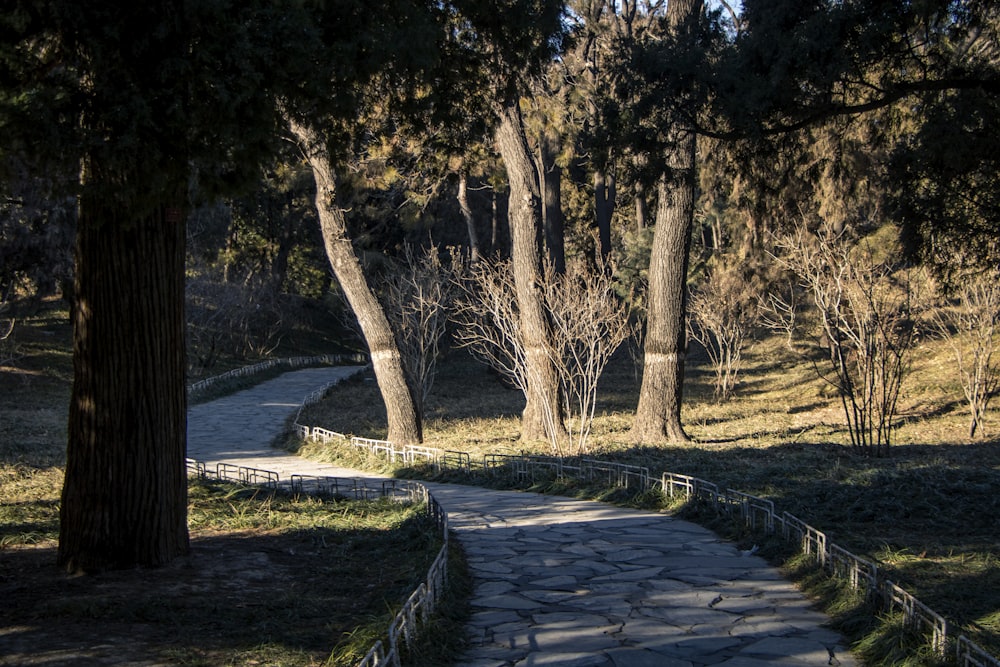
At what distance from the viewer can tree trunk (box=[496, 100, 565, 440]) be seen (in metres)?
19.2

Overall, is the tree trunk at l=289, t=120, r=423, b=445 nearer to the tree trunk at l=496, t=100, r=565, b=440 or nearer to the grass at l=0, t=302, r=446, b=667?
the tree trunk at l=496, t=100, r=565, b=440

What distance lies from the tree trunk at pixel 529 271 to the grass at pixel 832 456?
37.4 inches

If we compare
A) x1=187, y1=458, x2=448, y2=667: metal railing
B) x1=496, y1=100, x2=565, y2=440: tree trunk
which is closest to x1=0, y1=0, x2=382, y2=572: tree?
x1=187, y1=458, x2=448, y2=667: metal railing

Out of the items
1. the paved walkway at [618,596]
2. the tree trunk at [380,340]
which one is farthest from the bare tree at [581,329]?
the paved walkway at [618,596]

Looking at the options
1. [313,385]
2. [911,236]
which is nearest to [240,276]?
[313,385]

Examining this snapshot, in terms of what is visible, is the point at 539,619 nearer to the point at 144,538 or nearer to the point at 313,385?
the point at 144,538

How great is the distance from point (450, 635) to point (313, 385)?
106 ft

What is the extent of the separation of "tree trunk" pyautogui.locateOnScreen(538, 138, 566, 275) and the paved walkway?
12557 mm

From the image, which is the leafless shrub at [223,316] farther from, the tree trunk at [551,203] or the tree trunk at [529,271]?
the tree trunk at [529,271]

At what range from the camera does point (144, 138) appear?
278 inches

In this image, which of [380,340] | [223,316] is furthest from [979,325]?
[223,316]

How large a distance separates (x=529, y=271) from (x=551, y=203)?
269 inches

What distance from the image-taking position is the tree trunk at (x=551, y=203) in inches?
979

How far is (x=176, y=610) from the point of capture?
264 inches
